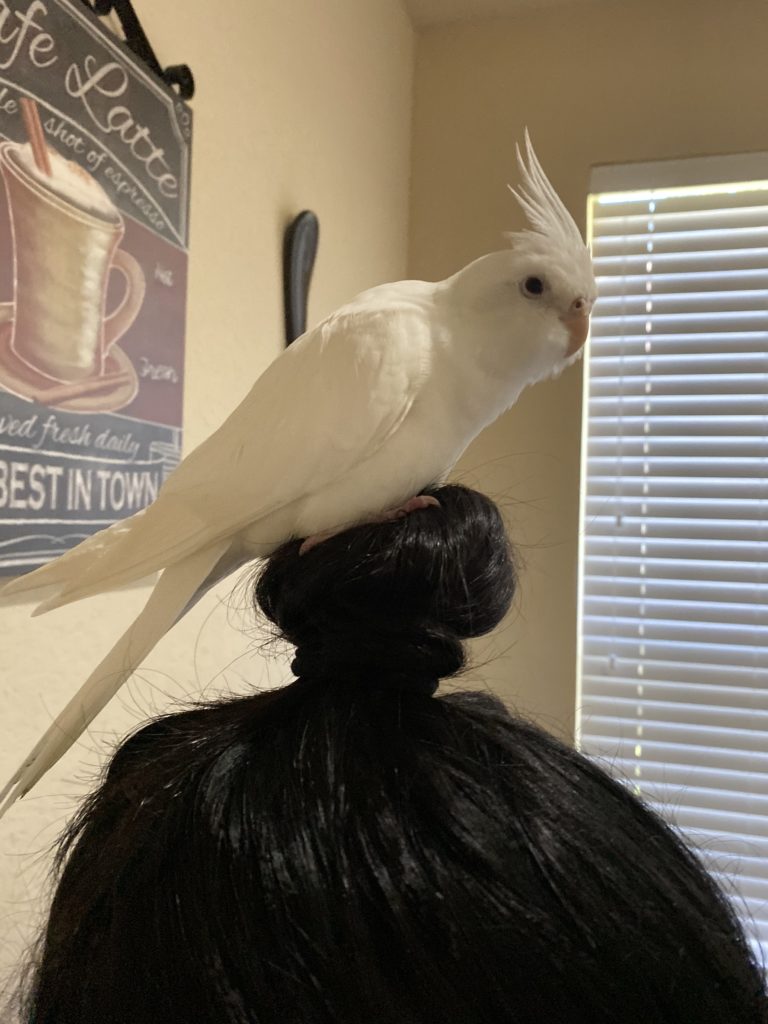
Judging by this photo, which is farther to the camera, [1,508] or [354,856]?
[1,508]

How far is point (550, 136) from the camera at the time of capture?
155cm

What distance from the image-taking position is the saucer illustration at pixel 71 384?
2.07 ft

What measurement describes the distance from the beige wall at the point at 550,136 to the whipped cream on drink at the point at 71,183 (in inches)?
34.6

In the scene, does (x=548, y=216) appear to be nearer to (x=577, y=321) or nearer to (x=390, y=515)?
(x=577, y=321)

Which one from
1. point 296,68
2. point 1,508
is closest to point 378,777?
point 1,508

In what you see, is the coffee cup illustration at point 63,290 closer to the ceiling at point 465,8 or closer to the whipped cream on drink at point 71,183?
the whipped cream on drink at point 71,183

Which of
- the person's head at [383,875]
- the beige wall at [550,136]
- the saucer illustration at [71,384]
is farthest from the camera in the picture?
the beige wall at [550,136]

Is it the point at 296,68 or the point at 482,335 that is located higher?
the point at 296,68

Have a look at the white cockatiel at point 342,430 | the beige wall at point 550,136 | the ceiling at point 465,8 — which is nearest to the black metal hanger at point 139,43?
the white cockatiel at point 342,430

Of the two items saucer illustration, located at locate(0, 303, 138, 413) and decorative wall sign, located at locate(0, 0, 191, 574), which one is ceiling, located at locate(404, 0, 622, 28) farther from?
saucer illustration, located at locate(0, 303, 138, 413)

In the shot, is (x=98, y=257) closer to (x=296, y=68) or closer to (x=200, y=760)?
(x=200, y=760)

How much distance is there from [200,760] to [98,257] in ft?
1.78

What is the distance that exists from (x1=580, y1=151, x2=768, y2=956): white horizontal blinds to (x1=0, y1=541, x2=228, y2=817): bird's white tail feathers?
1.18 meters

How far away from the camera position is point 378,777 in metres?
0.35
